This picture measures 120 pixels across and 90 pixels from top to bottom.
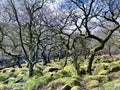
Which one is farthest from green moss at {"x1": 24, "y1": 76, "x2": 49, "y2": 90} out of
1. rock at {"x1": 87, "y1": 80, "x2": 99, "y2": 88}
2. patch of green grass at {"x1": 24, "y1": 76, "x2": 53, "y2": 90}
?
rock at {"x1": 87, "y1": 80, "x2": 99, "y2": 88}

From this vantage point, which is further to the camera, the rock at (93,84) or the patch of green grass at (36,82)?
the patch of green grass at (36,82)

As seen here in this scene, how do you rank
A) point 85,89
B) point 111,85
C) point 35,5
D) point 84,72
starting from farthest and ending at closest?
1. point 35,5
2. point 84,72
3. point 85,89
4. point 111,85

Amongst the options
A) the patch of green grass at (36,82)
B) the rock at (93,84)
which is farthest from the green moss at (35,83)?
the rock at (93,84)

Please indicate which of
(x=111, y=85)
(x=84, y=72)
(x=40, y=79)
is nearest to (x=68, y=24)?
(x=84, y=72)

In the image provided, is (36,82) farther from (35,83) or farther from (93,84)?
(93,84)

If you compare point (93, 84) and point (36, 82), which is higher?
point (36, 82)

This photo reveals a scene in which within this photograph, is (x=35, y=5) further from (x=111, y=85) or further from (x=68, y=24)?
(x=111, y=85)

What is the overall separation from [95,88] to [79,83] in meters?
1.98

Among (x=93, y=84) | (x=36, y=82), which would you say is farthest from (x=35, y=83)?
(x=93, y=84)

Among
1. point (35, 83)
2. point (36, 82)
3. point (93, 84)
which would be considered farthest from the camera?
point (36, 82)

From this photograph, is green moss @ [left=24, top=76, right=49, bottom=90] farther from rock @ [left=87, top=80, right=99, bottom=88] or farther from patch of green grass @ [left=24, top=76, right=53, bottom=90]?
rock @ [left=87, top=80, right=99, bottom=88]

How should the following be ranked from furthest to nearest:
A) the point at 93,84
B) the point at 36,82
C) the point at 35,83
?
the point at 36,82 → the point at 35,83 → the point at 93,84

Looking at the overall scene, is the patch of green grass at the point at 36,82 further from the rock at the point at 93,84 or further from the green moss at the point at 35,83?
the rock at the point at 93,84

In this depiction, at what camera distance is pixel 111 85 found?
48.0ft
